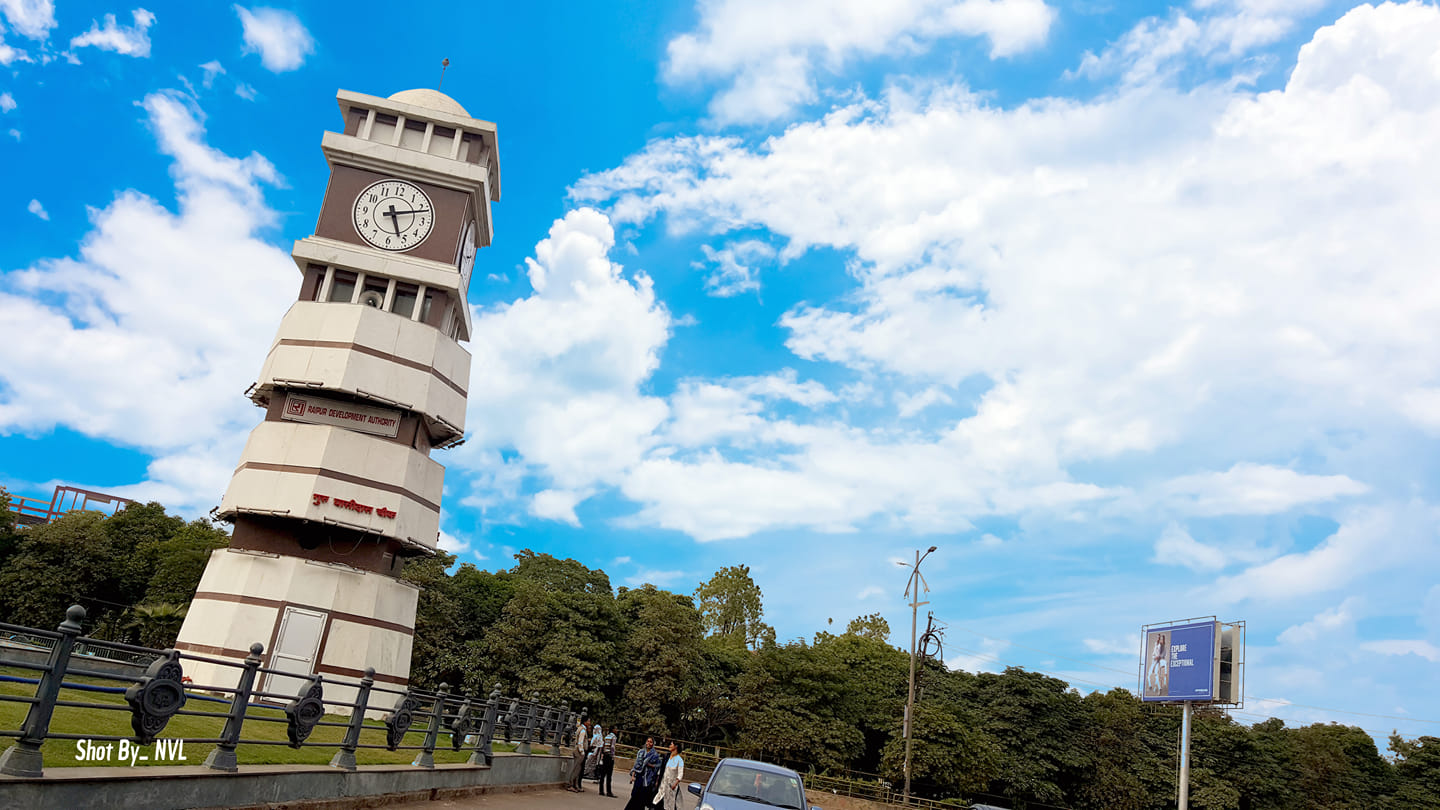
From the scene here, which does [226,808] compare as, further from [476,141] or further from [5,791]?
[476,141]

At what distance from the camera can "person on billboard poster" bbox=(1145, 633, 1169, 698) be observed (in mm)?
41794

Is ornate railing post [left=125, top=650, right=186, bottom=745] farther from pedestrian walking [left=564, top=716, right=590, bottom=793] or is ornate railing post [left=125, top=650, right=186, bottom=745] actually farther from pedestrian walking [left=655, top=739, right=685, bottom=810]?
pedestrian walking [left=564, top=716, right=590, bottom=793]

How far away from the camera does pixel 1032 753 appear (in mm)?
56531

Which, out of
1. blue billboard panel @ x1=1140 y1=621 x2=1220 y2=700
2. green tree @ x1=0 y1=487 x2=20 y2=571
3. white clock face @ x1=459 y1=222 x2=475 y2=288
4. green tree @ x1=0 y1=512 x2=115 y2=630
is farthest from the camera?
green tree @ x1=0 y1=487 x2=20 y2=571

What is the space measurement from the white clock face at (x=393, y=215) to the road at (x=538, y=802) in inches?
800

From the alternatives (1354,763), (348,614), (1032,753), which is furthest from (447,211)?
(1354,763)

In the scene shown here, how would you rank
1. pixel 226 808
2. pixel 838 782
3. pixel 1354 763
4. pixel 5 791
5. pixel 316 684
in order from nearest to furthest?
pixel 5 791 → pixel 226 808 → pixel 316 684 → pixel 838 782 → pixel 1354 763

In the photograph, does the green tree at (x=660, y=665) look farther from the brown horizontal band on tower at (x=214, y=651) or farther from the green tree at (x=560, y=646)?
the brown horizontal band on tower at (x=214, y=651)

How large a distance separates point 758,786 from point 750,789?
0.45 ft

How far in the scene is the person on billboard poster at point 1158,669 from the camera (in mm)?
41794

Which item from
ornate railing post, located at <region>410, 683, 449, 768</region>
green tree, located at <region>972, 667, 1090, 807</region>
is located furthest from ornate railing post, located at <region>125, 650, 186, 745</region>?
green tree, located at <region>972, 667, 1090, 807</region>

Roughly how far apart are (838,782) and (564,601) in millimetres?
17402

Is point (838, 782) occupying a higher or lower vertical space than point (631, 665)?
lower

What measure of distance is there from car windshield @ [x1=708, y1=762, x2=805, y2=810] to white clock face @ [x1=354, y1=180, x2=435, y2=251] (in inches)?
985
